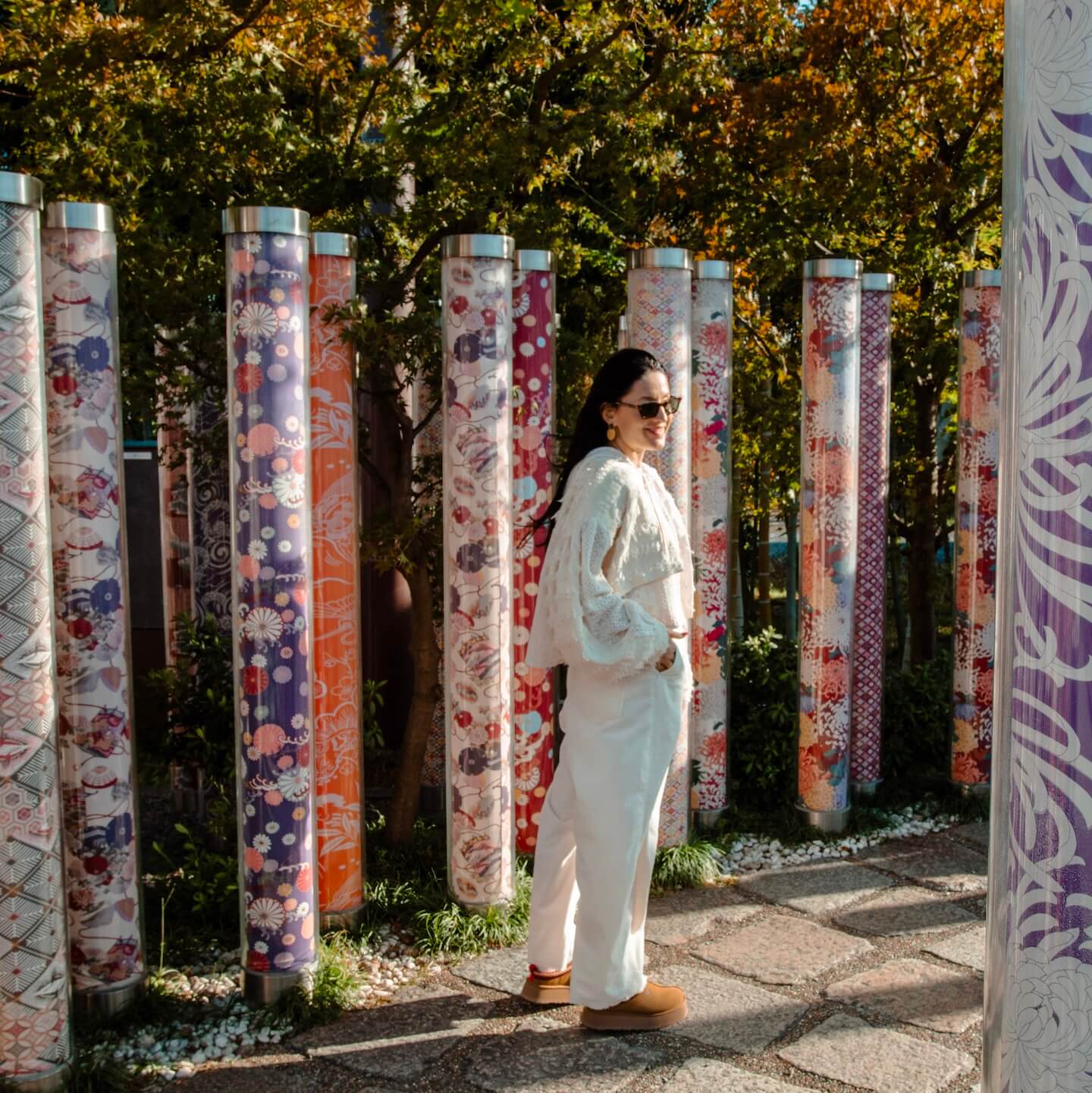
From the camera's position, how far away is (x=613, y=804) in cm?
334

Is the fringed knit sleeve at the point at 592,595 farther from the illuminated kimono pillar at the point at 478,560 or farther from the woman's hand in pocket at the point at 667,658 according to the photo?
the illuminated kimono pillar at the point at 478,560

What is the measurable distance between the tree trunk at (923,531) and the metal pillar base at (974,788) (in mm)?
1250

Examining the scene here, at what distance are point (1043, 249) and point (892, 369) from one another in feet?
18.5

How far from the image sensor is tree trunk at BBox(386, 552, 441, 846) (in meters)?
4.88

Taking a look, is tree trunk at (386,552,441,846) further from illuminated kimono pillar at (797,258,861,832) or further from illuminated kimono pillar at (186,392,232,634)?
illuminated kimono pillar at (797,258,861,832)

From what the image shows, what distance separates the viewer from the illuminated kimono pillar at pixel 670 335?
4.66m

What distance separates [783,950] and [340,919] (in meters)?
1.41

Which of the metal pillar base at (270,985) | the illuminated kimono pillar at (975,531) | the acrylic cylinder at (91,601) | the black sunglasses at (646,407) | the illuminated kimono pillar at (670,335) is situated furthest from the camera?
the illuminated kimono pillar at (975,531)

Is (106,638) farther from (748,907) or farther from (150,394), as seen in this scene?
(748,907)

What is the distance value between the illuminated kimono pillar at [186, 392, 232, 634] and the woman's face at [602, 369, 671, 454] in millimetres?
2209

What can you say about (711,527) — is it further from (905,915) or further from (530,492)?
(905,915)

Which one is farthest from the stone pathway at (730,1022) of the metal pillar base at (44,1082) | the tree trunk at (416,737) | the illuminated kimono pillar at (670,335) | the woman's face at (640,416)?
the woman's face at (640,416)

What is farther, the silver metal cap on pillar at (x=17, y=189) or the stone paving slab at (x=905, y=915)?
the stone paving slab at (x=905, y=915)

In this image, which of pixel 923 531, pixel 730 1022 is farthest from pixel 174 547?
pixel 923 531
